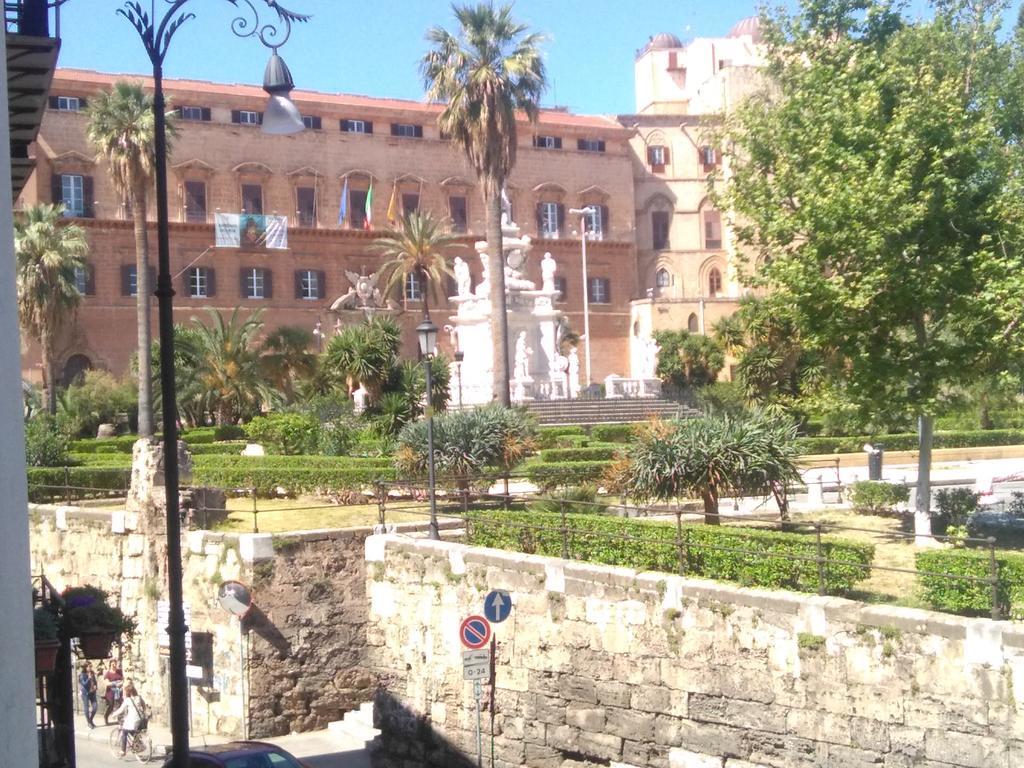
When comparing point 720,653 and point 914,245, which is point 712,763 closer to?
point 720,653

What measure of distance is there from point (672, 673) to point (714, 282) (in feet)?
→ 197

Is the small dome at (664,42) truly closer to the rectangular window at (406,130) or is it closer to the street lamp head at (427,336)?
the rectangular window at (406,130)

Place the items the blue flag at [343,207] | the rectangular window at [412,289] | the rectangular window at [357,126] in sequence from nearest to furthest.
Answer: the rectangular window at [412,289]
the blue flag at [343,207]
the rectangular window at [357,126]

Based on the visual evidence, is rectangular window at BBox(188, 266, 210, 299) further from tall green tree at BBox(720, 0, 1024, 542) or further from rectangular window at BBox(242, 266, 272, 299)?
tall green tree at BBox(720, 0, 1024, 542)

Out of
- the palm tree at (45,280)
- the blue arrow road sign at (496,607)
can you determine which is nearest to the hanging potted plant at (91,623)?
the blue arrow road sign at (496,607)

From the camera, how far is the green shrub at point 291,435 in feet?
103

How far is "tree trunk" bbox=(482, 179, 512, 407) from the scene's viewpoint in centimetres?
3431

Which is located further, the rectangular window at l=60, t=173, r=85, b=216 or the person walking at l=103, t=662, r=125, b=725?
the rectangular window at l=60, t=173, r=85, b=216

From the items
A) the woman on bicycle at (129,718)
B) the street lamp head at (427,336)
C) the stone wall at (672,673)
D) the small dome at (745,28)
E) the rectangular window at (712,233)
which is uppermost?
the small dome at (745,28)

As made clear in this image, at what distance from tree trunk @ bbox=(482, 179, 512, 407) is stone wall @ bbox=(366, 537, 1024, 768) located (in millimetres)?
17264

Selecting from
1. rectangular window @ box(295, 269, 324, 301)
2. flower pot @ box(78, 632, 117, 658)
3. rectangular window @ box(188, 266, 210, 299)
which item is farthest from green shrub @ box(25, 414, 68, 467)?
rectangular window @ box(295, 269, 324, 301)

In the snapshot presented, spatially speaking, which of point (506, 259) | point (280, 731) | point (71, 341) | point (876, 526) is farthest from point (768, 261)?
point (71, 341)

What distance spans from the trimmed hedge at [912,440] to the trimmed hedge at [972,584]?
23675 mm

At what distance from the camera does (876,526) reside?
18.4 m
